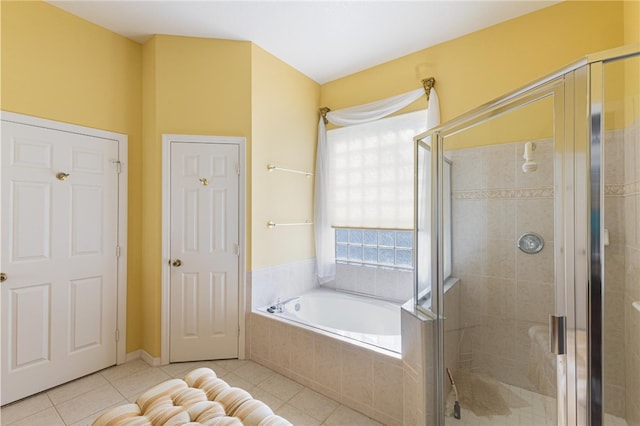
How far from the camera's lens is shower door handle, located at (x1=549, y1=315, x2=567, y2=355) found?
3.30ft

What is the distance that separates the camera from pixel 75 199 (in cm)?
218

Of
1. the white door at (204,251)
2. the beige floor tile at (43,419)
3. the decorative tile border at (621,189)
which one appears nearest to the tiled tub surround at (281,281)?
the white door at (204,251)

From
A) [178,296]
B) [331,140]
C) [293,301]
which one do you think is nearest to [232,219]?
[178,296]

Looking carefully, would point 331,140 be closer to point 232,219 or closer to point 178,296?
point 232,219

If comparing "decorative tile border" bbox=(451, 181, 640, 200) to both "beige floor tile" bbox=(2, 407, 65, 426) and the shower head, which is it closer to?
the shower head

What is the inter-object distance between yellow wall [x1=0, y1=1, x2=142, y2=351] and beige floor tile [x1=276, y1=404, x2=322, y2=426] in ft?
5.11

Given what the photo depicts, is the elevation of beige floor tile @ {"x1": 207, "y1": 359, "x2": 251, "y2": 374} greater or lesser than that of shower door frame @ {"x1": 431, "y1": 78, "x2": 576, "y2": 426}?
lesser

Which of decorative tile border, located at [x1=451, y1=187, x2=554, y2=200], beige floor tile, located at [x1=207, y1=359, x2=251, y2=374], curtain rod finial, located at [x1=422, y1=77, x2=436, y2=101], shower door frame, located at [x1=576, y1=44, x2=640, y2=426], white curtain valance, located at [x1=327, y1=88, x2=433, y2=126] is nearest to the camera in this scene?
shower door frame, located at [x1=576, y1=44, x2=640, y2=426]

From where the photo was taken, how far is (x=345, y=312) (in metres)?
2.84

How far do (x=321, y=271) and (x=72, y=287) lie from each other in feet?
7.03

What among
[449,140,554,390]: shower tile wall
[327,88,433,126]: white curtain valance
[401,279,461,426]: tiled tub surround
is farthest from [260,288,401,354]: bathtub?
[327,88,433,126]: white curtain valance

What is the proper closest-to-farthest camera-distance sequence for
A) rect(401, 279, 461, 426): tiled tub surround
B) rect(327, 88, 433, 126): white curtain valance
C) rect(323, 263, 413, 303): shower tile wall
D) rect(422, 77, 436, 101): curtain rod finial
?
rect(401, 279, 461, 426): tiled tub surround
rect(422, 77, 436, 101): curtain rod finial
rect(327, 88, 433, 126): white curtain valance
rect(323, 263, 413, 303): shower tile wall

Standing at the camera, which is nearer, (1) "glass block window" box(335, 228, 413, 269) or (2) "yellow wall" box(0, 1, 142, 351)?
(2) "yellow wall" box(0, 1, 142, 351)

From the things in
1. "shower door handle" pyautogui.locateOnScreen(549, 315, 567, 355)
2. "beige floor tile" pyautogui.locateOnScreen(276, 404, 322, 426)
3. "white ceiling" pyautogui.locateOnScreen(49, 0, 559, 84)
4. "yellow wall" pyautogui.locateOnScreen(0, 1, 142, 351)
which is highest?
"white ceiling" pyautogui.locateOnScreen(49, 0, 559, 84)
